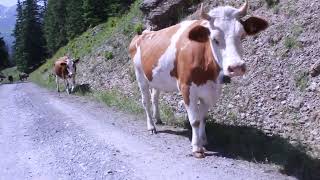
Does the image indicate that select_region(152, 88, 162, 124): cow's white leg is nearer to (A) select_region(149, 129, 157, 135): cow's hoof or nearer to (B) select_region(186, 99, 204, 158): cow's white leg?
(A) select_region(149, 129, 157, 135): cow's hoof

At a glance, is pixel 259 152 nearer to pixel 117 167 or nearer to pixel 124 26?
pixel 117 167

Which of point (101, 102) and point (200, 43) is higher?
point (200, 43)

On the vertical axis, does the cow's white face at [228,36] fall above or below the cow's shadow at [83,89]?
above

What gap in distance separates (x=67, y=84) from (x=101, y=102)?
948 centimetres

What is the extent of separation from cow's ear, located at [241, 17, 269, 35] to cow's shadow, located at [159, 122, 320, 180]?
6.84 ft

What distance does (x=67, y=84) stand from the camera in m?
26.3

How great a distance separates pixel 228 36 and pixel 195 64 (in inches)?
40.2

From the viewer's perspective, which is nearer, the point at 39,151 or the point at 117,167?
the point at 117,167

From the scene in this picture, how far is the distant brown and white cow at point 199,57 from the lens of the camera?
24.4ft

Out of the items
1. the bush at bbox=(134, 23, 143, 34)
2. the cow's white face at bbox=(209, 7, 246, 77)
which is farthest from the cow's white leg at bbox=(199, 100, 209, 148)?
the bush at bbox=(134, 23, 143, 34)

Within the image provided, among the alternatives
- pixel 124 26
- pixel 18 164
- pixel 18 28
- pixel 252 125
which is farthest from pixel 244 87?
pixel 18 28

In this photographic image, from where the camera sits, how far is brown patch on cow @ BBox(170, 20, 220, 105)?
318 inches

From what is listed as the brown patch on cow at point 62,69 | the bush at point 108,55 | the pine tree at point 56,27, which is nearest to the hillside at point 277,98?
the bush at point 108,55

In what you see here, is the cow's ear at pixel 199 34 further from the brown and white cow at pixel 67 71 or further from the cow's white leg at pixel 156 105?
the brown and white cow at pixel 67 71
